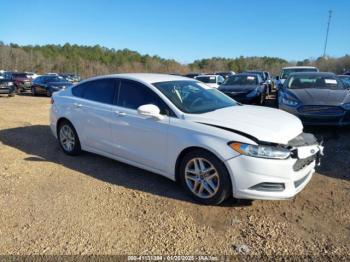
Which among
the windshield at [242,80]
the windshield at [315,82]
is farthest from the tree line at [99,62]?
the windshield at [315,82]

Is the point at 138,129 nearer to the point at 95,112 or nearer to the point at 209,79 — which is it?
the point at 95,112

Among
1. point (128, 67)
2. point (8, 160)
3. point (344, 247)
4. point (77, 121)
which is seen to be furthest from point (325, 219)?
point (128, 67)

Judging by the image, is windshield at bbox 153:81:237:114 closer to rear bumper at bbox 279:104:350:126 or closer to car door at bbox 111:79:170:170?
car door at bbox 111:79:170:170

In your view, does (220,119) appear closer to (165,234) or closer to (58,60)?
(165,234)

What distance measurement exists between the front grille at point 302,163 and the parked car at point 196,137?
12mm

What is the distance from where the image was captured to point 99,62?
91188mm

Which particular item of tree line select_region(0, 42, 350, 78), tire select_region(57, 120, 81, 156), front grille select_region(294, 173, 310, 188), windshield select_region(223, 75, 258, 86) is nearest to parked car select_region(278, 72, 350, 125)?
front grille select_region(294, 173, 310, 188)

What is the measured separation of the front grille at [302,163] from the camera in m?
3.86

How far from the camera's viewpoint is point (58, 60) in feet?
277

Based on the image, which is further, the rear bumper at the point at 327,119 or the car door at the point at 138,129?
the rear bumper at the point at 327,119

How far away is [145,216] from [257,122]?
1.80 m

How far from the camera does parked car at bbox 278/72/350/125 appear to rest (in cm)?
706

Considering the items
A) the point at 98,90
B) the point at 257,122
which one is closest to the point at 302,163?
the point at 257,122

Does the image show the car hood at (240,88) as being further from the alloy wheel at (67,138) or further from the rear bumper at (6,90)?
the rear bumper at (6,90)
